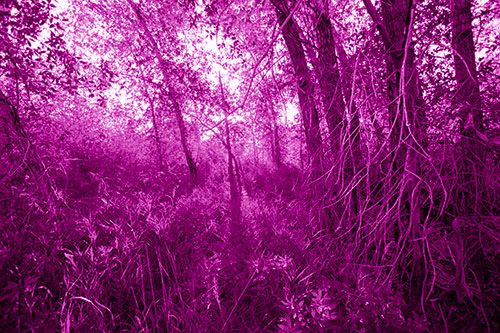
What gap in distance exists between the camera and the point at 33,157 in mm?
1658

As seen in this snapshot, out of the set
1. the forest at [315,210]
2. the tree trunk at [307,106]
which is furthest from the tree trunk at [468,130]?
the tree trunk at [307,106]

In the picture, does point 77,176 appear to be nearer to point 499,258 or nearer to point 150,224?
point 150,224

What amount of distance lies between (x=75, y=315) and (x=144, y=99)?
8683 millimetres

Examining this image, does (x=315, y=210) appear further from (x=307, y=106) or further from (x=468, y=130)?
(x=468, y=130)

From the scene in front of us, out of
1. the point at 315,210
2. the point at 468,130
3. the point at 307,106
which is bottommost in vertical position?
the point at 315,210

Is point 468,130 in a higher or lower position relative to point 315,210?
higher

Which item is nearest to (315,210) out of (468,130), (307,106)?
(307,106)

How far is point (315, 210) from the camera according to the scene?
1.67 meters

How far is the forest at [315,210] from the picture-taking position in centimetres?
125

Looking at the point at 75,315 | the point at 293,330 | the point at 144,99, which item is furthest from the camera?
the point at 144,99

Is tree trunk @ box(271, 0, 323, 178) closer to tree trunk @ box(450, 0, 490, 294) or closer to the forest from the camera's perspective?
the forest

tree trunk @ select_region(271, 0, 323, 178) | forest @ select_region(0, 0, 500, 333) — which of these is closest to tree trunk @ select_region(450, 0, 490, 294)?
forest @ select_region(0, 0, 500, 333)

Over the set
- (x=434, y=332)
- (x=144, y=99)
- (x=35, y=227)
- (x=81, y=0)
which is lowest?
(x=434, y=332)

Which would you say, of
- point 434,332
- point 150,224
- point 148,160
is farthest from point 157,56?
point 434,332
